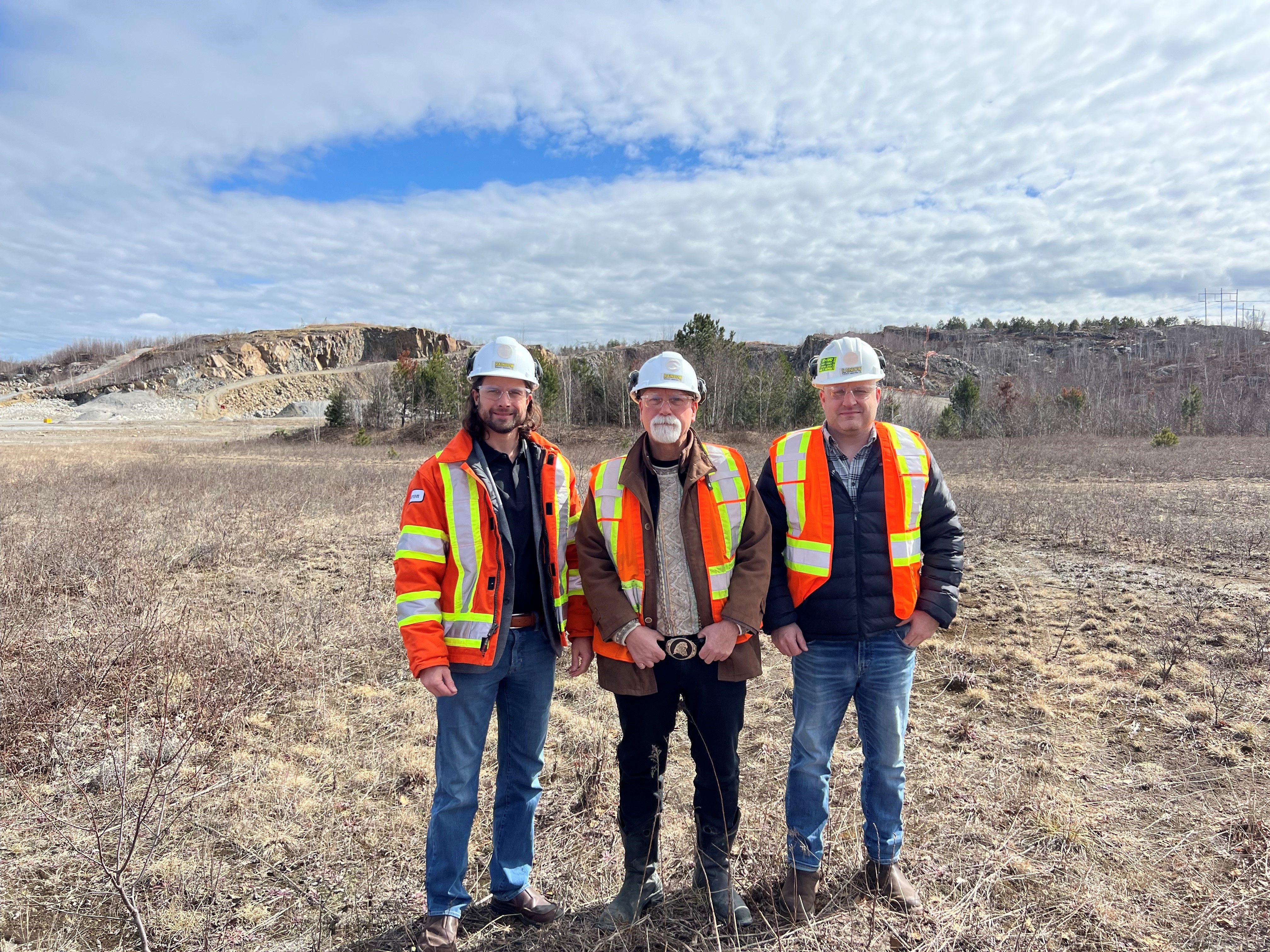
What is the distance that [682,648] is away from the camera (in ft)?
8.25

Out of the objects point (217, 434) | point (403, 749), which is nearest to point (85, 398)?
point (217, 434)

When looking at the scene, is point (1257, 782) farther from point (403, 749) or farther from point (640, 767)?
point (403, 749)

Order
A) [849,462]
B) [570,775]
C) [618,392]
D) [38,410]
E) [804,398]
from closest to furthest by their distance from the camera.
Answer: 1. [849,462]
2. [570,775]
3. [804,398]
4. [618,392]
5. [38,410]

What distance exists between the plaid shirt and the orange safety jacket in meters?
1.40

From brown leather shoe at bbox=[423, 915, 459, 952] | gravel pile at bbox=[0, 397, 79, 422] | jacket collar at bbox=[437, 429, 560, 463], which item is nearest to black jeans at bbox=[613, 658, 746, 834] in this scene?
brown leather shoe at bbox=[423, 915, 459, 952]

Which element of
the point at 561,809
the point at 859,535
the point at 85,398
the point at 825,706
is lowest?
the point at 561,809

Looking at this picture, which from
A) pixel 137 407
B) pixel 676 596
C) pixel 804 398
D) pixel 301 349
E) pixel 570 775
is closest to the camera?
pixel 676 596

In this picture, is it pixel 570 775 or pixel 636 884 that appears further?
pixel 570 775

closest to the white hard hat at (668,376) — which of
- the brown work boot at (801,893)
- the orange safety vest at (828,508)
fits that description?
the orange safety vest at (828,508)

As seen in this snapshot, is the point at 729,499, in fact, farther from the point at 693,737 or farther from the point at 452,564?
the point at 452,564

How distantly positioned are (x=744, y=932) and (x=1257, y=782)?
320 centimetres

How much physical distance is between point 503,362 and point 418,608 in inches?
39.4

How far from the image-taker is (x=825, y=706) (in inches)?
105

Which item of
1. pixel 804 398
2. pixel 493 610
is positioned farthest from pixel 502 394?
pixel 804 398
